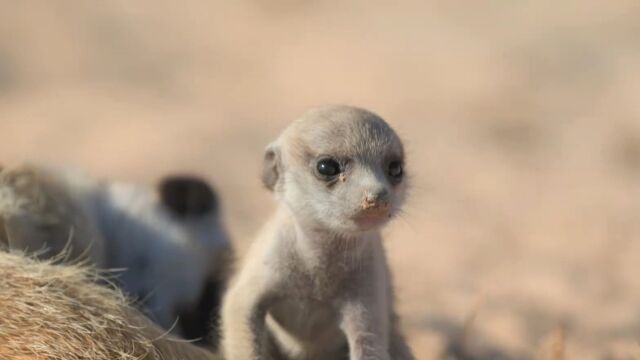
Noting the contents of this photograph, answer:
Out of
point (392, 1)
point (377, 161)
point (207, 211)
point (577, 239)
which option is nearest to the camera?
point (377, 161)

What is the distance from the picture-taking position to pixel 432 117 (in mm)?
8375

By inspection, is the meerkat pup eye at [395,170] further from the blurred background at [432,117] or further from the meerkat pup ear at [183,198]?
the blurred background at [432,117]

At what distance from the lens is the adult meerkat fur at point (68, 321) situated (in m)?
3.29

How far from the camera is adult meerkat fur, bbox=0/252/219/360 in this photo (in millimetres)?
3287

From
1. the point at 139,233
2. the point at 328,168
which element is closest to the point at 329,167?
the point at 328,168

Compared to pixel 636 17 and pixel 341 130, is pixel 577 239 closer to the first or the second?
pixel 636 17

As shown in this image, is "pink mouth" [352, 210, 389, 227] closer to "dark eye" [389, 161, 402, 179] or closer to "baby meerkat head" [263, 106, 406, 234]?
"baby meerkat head" [263, 106, 406, 234]

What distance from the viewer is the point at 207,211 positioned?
470 cm

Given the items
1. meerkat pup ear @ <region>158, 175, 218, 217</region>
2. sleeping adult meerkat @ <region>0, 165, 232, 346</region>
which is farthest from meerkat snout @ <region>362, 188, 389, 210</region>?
meerkat pup ear @ <region>158, 175, 218, 217</region>

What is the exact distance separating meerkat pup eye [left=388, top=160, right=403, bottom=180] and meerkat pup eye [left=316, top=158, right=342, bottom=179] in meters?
0.14

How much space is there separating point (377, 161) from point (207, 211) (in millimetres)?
1551

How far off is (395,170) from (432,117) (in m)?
5.09

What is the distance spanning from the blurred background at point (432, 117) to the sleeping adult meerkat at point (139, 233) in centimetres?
120

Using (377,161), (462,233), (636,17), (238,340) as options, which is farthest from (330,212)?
(636,17)
